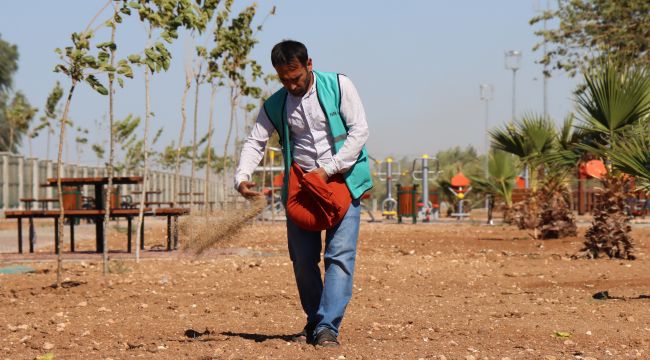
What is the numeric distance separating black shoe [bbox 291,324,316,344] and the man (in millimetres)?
41

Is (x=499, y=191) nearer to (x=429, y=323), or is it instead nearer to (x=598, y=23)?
(x=598, y=23)

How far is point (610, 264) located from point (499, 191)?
36.9ft

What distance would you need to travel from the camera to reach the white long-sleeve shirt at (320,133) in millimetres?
5355

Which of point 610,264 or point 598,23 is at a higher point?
point 598,23

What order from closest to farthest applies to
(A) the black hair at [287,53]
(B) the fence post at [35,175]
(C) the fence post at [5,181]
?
(A) the black hair at [287,53] → (C) the fence post at [5,181] → (B) the fence post at [35,175]

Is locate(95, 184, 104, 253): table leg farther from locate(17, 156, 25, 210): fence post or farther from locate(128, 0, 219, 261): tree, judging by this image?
locate(17, 156, 25, 210): fence post

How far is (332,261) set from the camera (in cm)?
548

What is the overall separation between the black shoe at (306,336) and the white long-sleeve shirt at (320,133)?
33.7 inches

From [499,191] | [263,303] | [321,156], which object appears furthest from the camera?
[499,191]

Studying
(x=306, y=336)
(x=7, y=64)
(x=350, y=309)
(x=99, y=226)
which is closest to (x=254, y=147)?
(x=306, y=336)

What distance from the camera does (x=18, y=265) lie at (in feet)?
38.1

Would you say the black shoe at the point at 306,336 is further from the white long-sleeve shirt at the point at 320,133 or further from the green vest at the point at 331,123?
the white long-sleeve shirt at the point at 320,133

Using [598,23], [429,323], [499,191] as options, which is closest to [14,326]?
[429,323]

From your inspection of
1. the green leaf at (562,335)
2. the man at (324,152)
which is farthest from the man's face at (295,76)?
the green leaf at (562,335)
